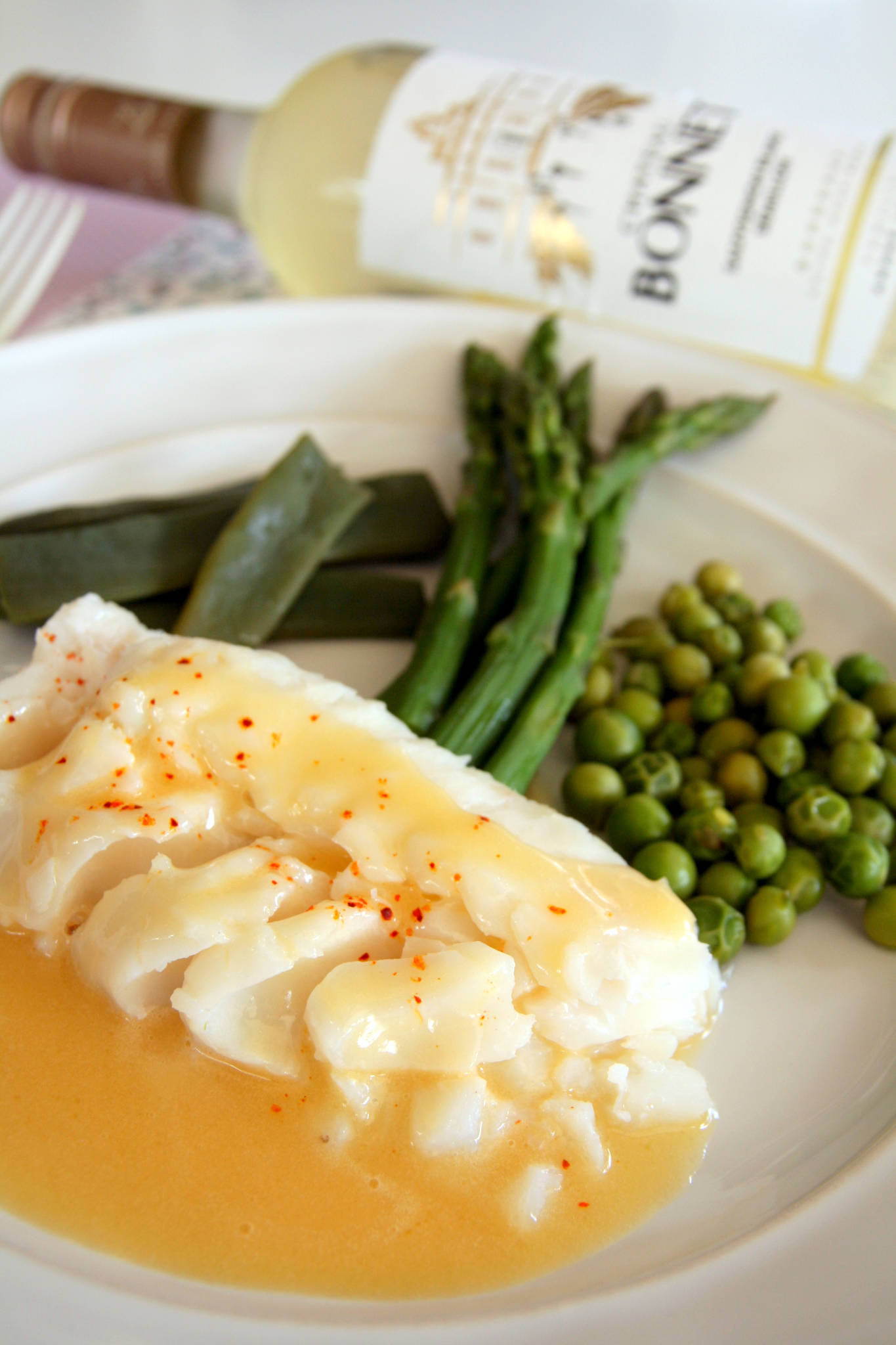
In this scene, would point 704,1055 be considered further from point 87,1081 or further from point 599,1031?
point 87,1081

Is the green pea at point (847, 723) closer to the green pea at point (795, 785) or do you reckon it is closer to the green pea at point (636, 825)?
the green pea at point (795, 785)

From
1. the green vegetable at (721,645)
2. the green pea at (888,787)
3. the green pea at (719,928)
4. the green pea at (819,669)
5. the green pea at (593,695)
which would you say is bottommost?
the green pea at (719,928)

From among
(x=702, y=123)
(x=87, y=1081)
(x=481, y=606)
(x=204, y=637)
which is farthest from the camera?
(x=702, y=123)

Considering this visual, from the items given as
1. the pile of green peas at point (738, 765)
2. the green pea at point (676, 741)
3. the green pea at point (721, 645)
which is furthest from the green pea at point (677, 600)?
the green pea at point (676, 741)

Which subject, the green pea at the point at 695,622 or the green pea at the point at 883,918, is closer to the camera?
the green pea at the point at 883,918

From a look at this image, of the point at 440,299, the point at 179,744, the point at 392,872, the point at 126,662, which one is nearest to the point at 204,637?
the point at 126,662

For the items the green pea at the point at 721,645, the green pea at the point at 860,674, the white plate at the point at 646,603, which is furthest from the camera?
the green pea at the point at 721,645

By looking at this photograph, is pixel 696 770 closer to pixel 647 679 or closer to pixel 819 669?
pixel 647 679
